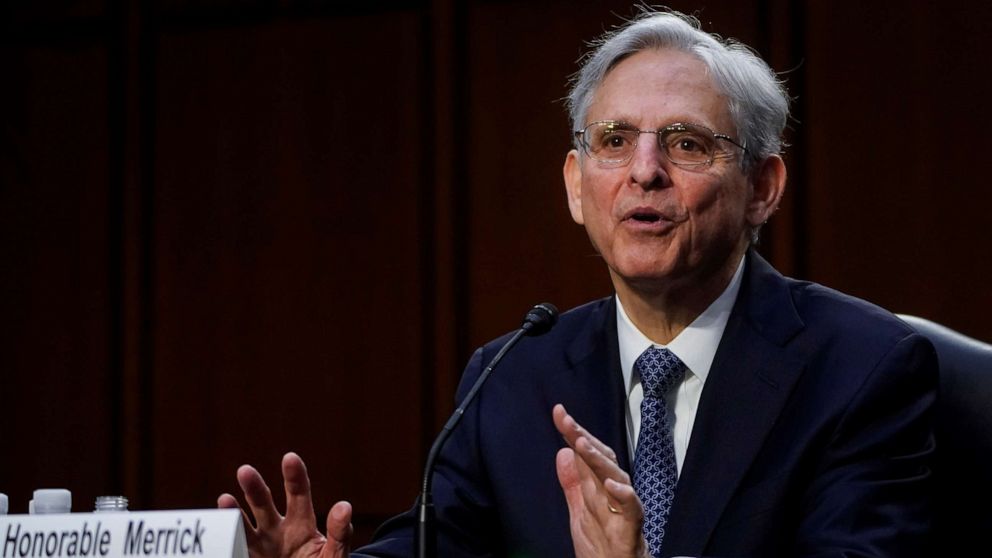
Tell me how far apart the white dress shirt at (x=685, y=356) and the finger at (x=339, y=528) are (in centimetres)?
51

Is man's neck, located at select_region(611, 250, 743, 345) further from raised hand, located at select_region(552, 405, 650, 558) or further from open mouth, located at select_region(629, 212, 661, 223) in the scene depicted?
raised hand, located at select_region(552, 405, 650, 558)

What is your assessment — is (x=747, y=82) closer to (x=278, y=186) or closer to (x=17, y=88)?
(x=278, y=186)

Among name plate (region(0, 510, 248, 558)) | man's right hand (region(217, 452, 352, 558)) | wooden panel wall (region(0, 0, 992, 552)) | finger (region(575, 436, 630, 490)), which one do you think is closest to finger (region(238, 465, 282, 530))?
man's right hand (region(217, 452, 352, 558))

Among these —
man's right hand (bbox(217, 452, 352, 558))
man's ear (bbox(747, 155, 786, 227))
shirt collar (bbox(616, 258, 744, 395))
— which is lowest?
man's right hand (bbox(217, 452, 352, 558))

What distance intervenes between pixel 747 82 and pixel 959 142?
1.22m

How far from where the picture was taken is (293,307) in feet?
11.9

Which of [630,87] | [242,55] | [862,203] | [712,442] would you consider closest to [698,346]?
[712,442]

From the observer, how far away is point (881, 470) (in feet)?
5.86

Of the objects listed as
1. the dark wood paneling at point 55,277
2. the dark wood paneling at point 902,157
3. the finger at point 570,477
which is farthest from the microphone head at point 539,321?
the dark wood paneling at point 55,277

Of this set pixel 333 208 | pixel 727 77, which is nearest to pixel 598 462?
pixel 727 77

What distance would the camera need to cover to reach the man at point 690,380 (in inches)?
71.3

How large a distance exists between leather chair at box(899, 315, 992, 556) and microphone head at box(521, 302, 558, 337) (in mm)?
648

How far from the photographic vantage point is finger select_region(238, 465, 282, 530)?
1671 mm

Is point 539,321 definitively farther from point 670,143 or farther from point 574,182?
point 574,182
